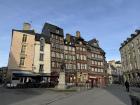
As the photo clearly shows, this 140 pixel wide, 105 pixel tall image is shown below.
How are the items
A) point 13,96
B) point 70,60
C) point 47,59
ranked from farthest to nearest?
point 70,60 < point 47,59 < point 13,96

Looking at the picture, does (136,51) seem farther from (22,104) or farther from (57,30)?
(22,104)

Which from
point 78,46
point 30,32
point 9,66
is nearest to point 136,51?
point 78,46

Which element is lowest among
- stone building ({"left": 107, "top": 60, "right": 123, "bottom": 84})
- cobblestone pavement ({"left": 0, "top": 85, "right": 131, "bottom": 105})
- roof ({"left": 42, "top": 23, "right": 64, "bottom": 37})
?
cobblestone pavement ({"left": 0, "top": 85, "right": 131, "bottom": 105})

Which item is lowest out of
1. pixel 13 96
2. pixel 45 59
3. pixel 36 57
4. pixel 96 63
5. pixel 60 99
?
pixel 60 99

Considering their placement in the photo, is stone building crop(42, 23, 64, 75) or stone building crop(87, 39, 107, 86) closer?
stone building crop(42, 23, 64, 75)

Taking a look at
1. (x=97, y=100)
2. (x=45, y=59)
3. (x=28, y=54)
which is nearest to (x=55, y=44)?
(x=45, y=59)

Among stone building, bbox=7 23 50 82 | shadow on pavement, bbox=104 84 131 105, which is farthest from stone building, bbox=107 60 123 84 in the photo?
shadow on pavement, bbox=104 84 131 105

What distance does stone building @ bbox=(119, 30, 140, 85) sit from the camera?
4665cm

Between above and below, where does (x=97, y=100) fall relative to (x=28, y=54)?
below

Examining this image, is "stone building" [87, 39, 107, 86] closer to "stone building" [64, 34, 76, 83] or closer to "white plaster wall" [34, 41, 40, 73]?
"stone building" [64, 34, 76, 83]

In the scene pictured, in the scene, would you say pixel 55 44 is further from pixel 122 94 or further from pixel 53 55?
pixel 122 94

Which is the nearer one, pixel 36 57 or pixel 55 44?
pixel 36 57

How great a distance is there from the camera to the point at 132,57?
50.3 meters

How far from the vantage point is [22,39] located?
4156 centimetres
